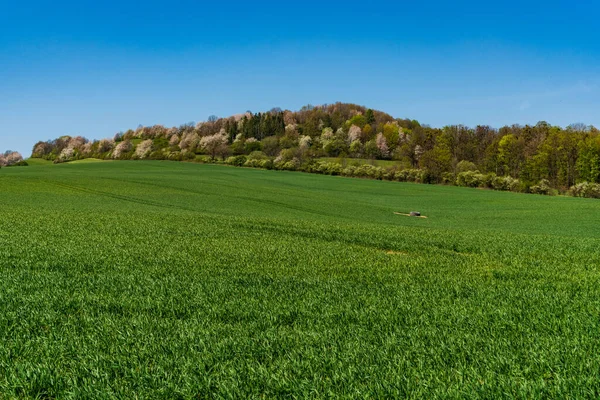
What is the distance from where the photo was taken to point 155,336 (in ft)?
17.9

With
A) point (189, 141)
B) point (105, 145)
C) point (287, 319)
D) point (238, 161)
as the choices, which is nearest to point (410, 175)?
point (238, 161)

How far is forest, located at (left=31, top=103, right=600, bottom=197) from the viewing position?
3228 inches

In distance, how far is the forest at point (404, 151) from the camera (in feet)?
269

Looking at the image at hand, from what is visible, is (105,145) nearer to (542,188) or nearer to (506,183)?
(506,183)

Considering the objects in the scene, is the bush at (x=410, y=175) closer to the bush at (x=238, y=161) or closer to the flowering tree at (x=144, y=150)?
the bush at (x=238, y=161)

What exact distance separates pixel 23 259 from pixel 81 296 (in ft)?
14.2

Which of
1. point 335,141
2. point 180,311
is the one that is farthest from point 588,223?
point 335,141

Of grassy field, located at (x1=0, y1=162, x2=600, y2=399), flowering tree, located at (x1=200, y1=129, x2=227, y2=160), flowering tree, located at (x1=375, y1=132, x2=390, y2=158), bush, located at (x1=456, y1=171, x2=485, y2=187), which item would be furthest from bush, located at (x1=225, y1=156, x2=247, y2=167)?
grassy field, located at (x1=0, y1=162, x2=600, y2=399)

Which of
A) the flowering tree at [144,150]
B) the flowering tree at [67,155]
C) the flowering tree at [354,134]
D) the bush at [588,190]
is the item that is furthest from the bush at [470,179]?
the flowering tree at [67,155]

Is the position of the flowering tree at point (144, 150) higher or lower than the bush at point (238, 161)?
higher

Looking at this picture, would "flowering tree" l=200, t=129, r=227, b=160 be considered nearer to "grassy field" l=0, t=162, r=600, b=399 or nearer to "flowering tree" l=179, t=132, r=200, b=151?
"flowering tree" l=179, t=132, r=200, b=151

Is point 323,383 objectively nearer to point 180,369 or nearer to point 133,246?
point 180,369

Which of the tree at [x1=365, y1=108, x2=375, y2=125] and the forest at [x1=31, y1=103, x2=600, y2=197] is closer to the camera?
the forest at [x1=31, y1=103, x2=600, y2=197]

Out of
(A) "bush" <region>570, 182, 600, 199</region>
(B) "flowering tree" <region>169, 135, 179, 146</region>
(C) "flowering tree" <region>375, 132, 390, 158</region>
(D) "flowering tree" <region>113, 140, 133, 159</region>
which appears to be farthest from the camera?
(B) "flowering tree" <region>169, 135, 179, 146</region>
